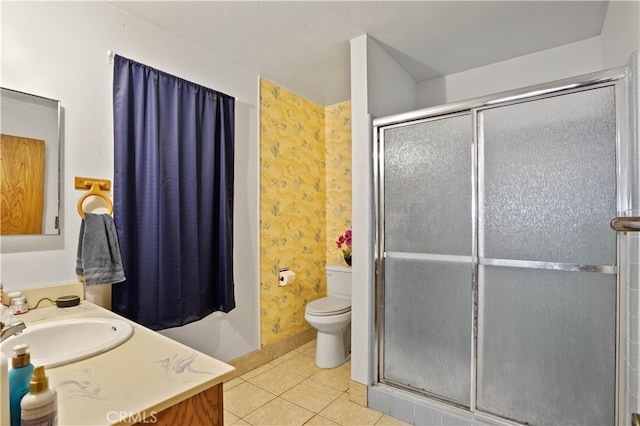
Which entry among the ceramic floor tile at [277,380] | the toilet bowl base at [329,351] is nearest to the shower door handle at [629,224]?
the toilet bowl base at [329,351]

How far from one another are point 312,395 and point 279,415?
299 mm

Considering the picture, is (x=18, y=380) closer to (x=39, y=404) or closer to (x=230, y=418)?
(x=39, y=404)

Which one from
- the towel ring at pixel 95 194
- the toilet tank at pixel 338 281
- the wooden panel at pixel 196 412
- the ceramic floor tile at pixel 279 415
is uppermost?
the towel ring at pixel 95 194

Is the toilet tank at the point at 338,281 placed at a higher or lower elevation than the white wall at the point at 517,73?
lower

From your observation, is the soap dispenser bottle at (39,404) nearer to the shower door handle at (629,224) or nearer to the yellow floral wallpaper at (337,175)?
the shower door handle at (629,224)

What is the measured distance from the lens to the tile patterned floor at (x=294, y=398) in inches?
76.6

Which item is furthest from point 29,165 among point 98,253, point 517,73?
point 517,73

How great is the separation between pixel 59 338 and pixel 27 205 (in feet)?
2.23

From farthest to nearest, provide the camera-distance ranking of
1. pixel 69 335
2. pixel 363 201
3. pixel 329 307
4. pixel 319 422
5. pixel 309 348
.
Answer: pixel 309 348 < pixel 329 307 < pixel 363 201 < pixel 319 422 < pixel 69 335

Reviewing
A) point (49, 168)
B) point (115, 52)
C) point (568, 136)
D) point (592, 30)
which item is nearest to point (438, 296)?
point (568, 136)

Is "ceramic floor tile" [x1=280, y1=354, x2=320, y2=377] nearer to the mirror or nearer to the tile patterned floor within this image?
the tile patterned floor

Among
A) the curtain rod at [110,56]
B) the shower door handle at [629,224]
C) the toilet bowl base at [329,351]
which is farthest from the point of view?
the toilet bowl base at [329,351]

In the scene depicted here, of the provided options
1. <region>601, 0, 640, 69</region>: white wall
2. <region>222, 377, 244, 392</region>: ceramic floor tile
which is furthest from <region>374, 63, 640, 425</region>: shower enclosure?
<region>222, 377, 244, 392</region>: ceramic floor tile

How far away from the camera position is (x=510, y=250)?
5.60ft
